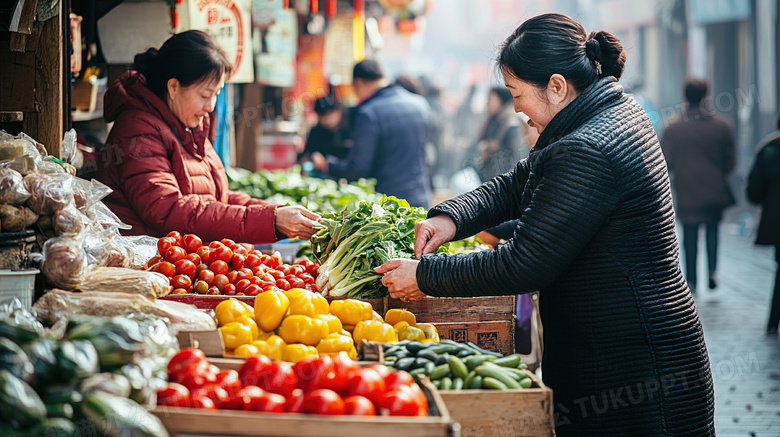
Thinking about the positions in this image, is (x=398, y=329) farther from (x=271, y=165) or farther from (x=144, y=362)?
(x=271, y=165)

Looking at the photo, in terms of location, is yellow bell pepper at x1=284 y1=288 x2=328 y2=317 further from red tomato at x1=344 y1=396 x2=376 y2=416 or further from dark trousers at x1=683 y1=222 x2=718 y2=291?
dark trousers at x1=683 y1=222 x2=718 y2=291

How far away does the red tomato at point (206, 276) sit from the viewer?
3719 millimetres

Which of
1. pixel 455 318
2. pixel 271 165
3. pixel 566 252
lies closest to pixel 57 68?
pixel 455 318

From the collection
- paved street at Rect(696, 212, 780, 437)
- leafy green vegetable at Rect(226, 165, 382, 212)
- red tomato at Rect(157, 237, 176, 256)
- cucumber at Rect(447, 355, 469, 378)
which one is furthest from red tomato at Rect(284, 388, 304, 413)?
leafy green vegetable at Rect(226, 165, 382, 212)

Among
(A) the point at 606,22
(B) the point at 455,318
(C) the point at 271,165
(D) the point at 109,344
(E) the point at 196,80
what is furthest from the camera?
(A) the point at 606,22

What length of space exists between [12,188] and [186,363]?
46.0 inches

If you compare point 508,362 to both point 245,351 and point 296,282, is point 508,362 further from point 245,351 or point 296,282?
point 296,282

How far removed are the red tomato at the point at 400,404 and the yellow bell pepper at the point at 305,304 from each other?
3.36 feet

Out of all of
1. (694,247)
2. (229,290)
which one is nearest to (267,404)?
(229,290)

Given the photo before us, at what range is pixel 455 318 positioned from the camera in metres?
3.53

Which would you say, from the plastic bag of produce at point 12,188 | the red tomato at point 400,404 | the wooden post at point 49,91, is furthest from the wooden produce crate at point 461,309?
the wooden post at point 49,91

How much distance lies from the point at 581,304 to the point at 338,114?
783 cm

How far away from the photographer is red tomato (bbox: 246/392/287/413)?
217cm

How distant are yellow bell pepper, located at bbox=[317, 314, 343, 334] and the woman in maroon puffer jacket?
108 cm
